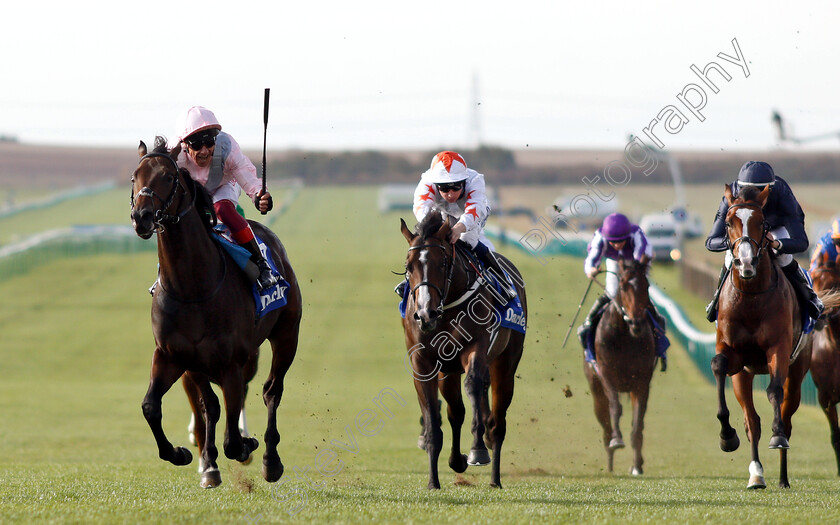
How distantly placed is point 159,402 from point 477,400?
218cm

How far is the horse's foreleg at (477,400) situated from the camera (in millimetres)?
7770

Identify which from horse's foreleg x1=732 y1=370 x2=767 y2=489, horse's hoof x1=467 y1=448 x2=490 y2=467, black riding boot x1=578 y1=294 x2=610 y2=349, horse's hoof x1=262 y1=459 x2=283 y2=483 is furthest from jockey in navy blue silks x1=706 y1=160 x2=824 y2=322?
horse's hoof x1=262 y1=459 x2=283 y2=483

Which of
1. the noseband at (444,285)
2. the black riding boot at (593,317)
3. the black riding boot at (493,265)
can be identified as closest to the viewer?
the noseband at (444,285)

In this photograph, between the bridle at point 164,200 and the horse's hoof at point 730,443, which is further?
the horse's hoof at point 730,443

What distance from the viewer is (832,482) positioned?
30.4 feet

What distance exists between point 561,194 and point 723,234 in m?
46.6

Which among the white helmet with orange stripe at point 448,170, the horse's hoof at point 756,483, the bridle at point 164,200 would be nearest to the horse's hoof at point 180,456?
the bridle at point 164,200

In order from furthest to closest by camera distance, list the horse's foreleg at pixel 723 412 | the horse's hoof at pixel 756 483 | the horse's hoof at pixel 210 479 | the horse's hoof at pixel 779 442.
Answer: the horse's foreleg at pixel 723 412 → the horse's hoof at pixel 756 483 → the horse's hoof at pixel 779 442 → the horse's hoof at pixel 210 479

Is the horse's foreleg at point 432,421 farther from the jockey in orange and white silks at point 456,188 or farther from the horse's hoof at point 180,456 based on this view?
the horse's hoof at point 180,456

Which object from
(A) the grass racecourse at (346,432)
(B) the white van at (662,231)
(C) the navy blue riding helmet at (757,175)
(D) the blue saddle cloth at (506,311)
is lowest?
(A) the grass racecourse at (346,432)

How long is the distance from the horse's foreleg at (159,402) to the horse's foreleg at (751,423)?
13.6 ft

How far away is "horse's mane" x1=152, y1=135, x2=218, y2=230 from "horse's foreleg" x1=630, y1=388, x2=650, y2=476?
539cm

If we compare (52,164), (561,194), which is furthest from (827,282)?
(52,164)

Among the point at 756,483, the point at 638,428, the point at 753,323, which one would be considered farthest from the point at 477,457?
the point at 638,428
